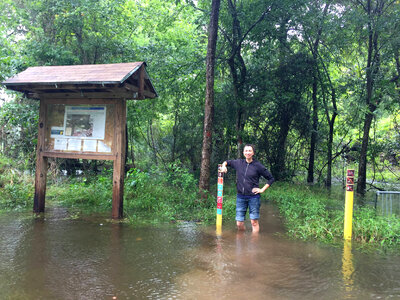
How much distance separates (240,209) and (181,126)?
33.1ft

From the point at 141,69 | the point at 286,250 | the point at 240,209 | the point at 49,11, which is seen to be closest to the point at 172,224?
the point at 240,209

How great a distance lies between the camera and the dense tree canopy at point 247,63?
1193 cm

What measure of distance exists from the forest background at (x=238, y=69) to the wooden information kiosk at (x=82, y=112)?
2461 mm

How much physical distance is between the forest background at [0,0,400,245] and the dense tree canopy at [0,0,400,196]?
0.05 m

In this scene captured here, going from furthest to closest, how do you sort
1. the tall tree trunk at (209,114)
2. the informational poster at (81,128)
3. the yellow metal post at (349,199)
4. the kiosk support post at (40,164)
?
the tall tree trunk at (209,114) → the kiosk support post at (40,164) → the informational poster at (81,128) → the yellow metal post at (349,199)

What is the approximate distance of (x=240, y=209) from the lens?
6250 millimetres

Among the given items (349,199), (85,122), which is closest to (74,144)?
(85,122)

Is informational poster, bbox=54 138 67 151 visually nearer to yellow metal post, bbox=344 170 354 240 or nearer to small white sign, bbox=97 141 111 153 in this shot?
small white sign, bbox=97 141 111 153

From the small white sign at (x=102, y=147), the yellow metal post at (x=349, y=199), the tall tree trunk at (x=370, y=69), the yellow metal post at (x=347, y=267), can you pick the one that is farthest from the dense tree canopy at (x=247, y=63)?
the yellow metal post at (x=347, y=267)

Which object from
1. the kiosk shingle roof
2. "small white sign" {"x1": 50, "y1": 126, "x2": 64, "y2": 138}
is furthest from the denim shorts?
"small white sign" {"x1": 50, "y1": 126, "x2": 64, "y2": 138}

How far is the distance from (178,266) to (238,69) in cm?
1240

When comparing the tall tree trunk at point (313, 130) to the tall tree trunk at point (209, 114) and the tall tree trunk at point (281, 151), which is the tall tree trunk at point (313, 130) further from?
the tall tree trunk at point (209, 114)

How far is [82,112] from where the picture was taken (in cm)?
739

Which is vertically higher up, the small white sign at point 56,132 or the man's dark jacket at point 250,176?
the small white sign at point 56,132
